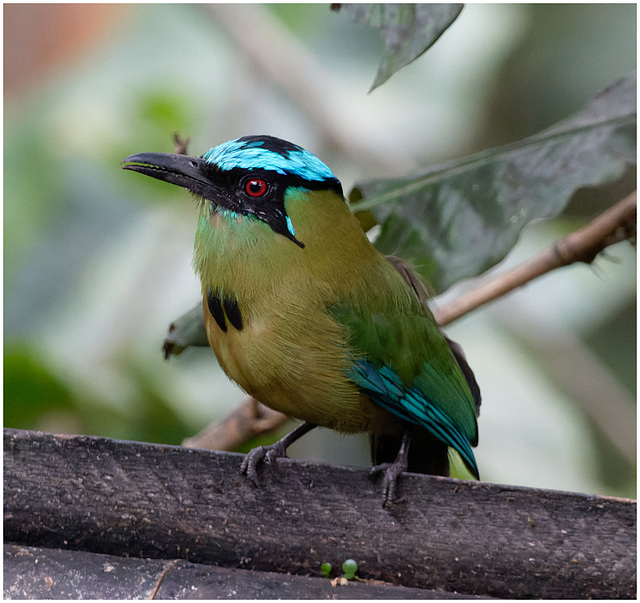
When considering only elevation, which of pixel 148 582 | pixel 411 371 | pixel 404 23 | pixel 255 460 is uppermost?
pixel 404 23

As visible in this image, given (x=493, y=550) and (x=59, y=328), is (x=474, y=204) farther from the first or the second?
(x=59, y=328)

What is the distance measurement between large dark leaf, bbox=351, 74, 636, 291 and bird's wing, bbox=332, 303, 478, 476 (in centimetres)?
27

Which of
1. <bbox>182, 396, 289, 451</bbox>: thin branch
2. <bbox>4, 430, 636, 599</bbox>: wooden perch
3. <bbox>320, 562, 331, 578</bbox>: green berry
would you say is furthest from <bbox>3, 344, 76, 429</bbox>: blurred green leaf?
<bbox>320, 562, 331, 578</bbox>: green berry

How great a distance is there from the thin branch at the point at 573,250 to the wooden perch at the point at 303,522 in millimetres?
805

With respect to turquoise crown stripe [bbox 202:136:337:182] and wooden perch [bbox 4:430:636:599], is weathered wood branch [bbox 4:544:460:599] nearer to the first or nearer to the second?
wooden perch [bbox 4:430:636:599]

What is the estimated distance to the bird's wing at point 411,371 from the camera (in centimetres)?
194

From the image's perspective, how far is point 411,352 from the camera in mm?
2041

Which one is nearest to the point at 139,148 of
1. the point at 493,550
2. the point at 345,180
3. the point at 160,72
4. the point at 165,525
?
the point at 160,72

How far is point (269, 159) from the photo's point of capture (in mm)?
1774

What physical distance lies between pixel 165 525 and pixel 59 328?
2555mm

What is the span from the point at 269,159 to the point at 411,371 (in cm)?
61

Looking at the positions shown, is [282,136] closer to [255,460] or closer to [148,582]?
[255,460]

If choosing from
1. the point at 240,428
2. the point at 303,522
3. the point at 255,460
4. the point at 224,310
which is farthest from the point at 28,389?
the point at 303,522

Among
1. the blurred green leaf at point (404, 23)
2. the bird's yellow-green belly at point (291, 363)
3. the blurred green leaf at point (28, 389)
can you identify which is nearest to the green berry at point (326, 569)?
the bird's yellow-green belly at point (291, 363)
